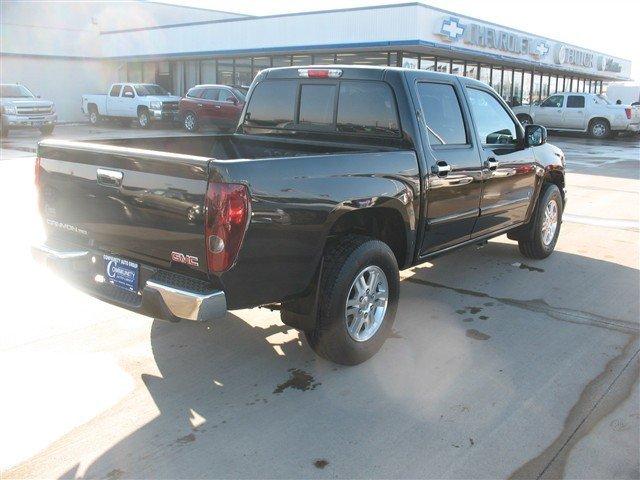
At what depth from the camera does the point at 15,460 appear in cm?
296

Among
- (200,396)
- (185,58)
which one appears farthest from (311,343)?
(185,58)

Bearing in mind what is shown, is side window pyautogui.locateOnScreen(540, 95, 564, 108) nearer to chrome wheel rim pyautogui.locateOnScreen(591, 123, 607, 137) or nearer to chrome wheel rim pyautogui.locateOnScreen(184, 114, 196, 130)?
chrome wheel rim pyautogui.locateOnScreen(591, 123, 607, 137)

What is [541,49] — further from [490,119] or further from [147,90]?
[490,119]

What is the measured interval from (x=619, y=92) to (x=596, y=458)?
5271 cm

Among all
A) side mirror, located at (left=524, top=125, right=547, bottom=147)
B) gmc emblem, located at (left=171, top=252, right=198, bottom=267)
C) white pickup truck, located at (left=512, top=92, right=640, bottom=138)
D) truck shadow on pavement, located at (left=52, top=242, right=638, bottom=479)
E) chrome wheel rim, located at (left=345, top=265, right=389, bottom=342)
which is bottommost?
truck shadow on pavement, located at (left=52, top=242, right=638, bottom=479)

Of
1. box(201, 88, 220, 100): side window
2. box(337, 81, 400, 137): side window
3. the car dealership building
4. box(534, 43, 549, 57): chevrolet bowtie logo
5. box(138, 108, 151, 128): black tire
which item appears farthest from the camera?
box(534, 43, 549, 57): chevrolet bowtie logo

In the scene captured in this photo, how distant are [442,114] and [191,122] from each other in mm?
20425

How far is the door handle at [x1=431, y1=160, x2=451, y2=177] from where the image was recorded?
4.58m

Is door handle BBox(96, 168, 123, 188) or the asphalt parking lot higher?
door handle BBox(96, 168, 123, 188)

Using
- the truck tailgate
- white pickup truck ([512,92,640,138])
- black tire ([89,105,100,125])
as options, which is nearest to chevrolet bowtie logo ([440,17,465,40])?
white pickup truck ([512,92,640,138])

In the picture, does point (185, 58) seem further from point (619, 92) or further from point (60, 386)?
point (619, 92)

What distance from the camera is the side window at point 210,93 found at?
23266mm

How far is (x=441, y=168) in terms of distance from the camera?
464cm

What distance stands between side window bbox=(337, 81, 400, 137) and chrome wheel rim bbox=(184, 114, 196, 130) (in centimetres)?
2013
